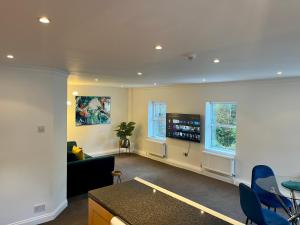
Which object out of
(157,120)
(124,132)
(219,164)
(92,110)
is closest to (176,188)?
(219,164)

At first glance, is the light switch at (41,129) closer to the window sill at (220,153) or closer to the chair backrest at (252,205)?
the chair backrest at (252,205)

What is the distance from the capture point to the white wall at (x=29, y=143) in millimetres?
3441

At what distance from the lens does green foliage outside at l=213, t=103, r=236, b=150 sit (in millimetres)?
5848

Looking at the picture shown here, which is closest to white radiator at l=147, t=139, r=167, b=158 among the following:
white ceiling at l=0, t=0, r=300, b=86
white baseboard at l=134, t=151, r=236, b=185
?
white baseboard at l=134, t=151, r=236, b=185

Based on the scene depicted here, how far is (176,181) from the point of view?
581 cm

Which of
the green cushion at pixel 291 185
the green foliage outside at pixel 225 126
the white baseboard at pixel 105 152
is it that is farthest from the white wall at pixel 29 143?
the green foliage outside at pixel 225 126

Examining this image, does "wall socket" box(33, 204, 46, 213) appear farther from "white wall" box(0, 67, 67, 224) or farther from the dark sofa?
the dark sofa

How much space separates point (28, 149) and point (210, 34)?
328 centimetres

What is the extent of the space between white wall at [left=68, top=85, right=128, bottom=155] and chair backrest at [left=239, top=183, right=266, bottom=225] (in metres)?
5.96

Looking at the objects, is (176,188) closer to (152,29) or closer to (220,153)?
(220,153)

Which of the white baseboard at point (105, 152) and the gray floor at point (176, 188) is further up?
the white baseboard at point (105, 152)

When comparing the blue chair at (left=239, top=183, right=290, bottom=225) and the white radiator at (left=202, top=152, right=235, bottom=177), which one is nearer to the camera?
the blue chair at (left=239, top=183, right=290, bottom=225)

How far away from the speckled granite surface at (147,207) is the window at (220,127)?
4133mm

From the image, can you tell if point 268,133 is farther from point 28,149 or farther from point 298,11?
point 28,149
